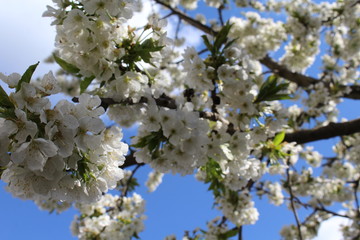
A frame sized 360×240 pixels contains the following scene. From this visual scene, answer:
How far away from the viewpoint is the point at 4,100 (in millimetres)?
1123

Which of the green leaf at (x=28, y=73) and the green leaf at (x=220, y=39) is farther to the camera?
the green leaf at (x=220, y=39)

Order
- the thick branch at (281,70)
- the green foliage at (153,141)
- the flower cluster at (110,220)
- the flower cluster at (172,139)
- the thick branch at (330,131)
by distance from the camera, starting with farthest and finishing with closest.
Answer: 1. the thick branch at (281,70)
2. the flower cluster at (110,220)
3. the thick branch at (330,131)
4. the green foliage at (153,141)
5. the flower cluster at (172,139)

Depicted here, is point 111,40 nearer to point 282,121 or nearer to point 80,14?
point 80,14

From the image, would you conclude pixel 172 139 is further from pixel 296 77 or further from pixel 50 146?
pixel 296 77

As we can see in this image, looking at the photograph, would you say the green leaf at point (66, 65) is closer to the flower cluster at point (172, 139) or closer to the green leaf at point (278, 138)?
the flower cluster at point (172, 139)

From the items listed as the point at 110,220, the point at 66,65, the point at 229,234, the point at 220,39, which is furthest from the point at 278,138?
the point at 110,220

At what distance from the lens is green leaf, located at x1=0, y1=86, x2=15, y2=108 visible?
3.66ft

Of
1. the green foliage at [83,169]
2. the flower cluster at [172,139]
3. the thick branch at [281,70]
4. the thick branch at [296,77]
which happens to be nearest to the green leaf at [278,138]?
the flower cluster at [172,139]

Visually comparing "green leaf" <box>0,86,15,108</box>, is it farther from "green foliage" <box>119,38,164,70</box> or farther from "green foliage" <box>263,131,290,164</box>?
"green foliage" <box>263,131,290,164</box>

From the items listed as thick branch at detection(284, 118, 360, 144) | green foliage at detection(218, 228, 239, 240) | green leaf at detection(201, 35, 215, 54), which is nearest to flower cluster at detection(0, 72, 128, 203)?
green leaf at detection(201, 35, 215, 54)

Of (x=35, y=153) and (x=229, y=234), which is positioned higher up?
(x=229, y=234)

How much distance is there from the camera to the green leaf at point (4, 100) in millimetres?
1114

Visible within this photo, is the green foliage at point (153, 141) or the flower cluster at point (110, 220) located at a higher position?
the flower cluster at point (110, 220)

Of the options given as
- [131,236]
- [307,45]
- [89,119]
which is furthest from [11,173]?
[307,45]
